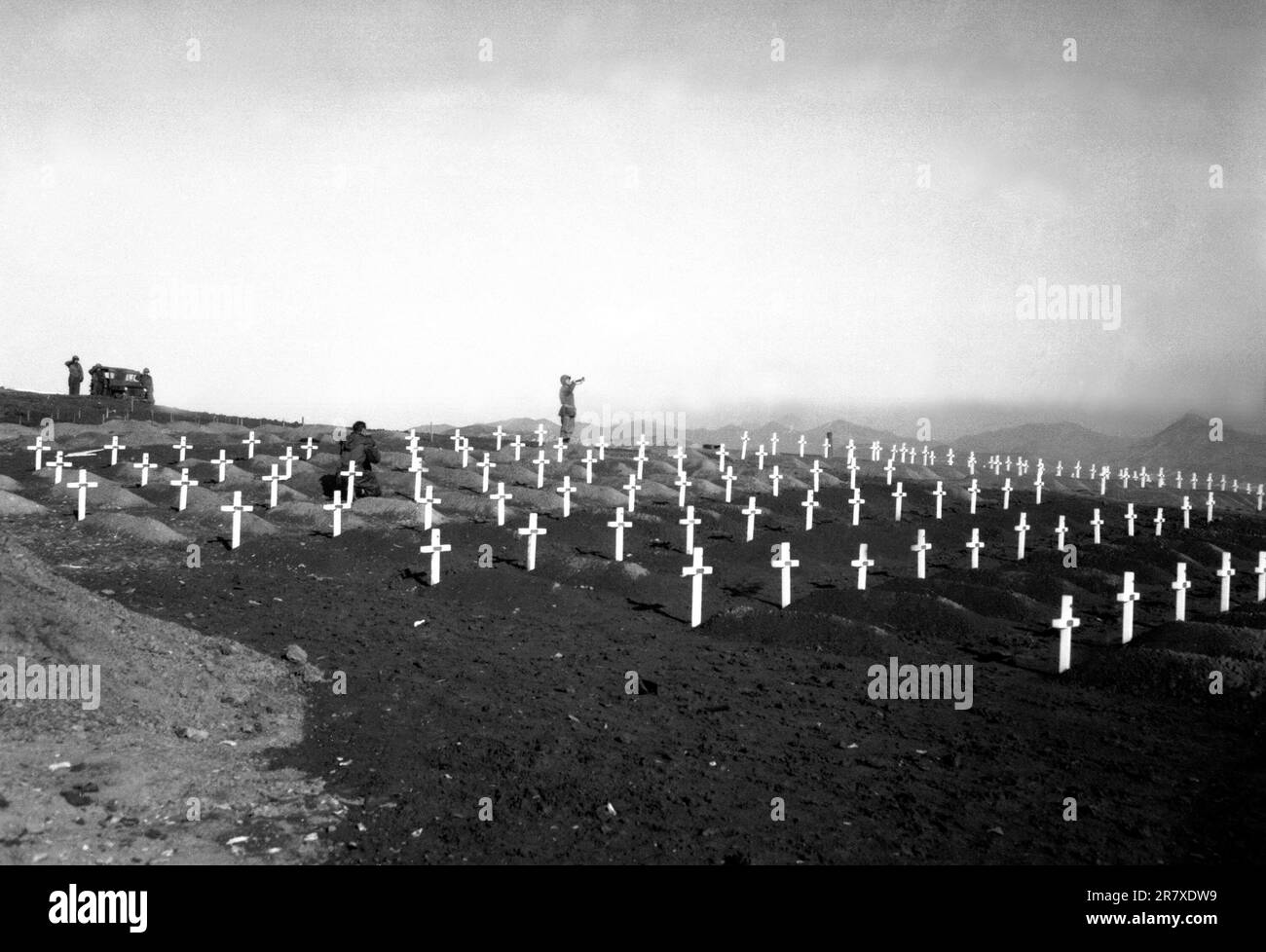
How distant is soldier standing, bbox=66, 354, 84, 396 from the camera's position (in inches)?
1903

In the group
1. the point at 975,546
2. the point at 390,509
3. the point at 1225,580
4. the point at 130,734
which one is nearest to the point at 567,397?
the point at 390,509

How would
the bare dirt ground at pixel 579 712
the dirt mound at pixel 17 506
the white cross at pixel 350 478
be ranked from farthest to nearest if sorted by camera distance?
1. the white cross at pixel 350 478
2. the dirt mound at pixel 17 506
3. the bare dirt ground at pixel 579 712

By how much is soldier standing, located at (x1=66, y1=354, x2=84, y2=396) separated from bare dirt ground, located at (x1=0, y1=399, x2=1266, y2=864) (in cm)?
3022

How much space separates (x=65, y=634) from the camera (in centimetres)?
1018

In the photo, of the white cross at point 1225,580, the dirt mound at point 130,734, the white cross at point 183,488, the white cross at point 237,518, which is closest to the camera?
the dirt mound at point 130,734

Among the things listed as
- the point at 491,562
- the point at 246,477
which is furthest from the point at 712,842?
the point at 246,477

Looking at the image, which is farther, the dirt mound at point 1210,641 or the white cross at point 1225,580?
the white cross at point 1225,580

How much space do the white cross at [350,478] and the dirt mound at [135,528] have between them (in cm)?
428

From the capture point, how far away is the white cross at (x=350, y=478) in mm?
24214

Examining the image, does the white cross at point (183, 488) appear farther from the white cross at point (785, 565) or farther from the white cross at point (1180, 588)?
the white cross at point (1180, 588)

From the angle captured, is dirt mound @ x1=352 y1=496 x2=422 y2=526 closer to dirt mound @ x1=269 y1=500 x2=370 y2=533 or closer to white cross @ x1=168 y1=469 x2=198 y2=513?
dirt mound @ x1=269 y1=500 x2=370 y2=533

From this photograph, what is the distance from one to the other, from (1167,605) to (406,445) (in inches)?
1224

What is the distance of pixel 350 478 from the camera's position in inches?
977

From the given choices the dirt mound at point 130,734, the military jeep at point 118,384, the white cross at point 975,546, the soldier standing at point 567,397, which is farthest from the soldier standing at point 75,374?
the white cross at point 975,546
